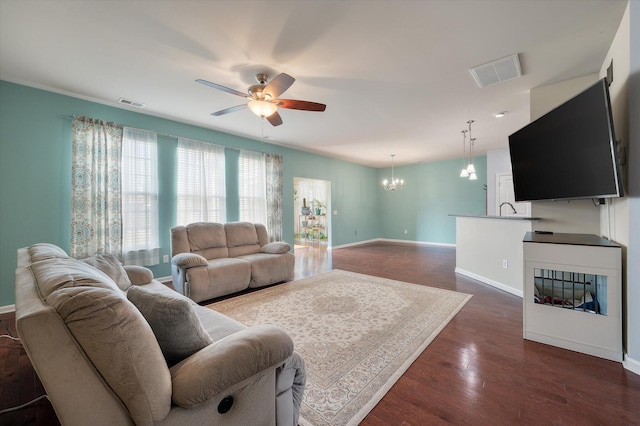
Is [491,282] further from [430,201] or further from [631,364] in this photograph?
[430,201]

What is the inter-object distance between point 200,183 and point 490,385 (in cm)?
481

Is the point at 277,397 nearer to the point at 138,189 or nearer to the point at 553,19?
the point at 553,19

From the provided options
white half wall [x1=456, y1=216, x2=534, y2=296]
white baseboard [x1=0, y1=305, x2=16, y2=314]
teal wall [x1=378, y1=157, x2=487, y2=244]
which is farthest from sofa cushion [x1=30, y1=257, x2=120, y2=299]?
teal wall [x1=378, y1=157, x2=487, y2=244]

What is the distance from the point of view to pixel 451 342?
7.91 ft

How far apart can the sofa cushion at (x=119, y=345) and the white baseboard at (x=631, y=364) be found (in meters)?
3.04

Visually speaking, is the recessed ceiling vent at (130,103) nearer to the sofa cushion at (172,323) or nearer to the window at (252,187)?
the window at (252,187)

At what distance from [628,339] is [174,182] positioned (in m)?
5.62

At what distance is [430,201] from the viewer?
8.66 metres

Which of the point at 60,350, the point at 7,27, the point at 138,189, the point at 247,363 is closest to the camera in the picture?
the point at 60,350

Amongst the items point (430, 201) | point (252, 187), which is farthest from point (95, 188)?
point (430, 201)

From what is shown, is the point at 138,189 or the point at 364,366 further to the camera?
the point at 138,189

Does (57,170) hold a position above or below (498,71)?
below

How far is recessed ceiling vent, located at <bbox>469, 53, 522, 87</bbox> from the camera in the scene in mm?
2727

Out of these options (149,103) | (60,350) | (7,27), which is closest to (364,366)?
(60,350)
